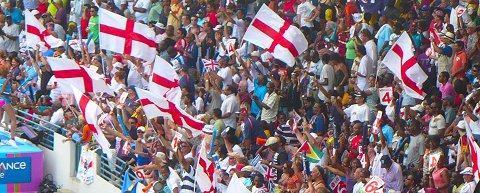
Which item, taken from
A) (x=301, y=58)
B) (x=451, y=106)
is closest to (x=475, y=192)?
(x=451, y=106)

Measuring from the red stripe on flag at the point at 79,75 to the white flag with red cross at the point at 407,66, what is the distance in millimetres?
6379

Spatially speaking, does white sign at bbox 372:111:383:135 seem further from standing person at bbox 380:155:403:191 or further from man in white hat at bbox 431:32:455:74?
man in white hat at bbox 431:32:455:74

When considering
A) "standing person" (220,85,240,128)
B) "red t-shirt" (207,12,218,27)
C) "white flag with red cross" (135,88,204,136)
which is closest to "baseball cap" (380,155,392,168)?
"white flag with red cross" (135,88,204,136)

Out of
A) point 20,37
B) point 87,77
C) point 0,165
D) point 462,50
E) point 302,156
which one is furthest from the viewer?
point 20,37

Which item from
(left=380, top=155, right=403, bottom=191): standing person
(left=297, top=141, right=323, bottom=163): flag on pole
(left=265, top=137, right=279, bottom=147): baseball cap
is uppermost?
(left=380, top=155, right=403, bottom=191): standing person

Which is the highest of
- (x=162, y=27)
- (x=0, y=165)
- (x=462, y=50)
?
(x=462, y=50)

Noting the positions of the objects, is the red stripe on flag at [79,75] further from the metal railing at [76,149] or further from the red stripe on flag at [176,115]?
the red stripe on flag at [176,115]

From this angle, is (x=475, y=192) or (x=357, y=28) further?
(x=357, y=28)

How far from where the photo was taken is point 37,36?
3247cm

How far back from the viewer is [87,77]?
93.0ft

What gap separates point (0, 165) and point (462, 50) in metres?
9.84

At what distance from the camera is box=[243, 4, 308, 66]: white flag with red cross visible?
2733cm

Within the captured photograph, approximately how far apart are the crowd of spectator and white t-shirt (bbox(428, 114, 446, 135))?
2cm

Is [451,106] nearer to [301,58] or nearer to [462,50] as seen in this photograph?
[462,50]
